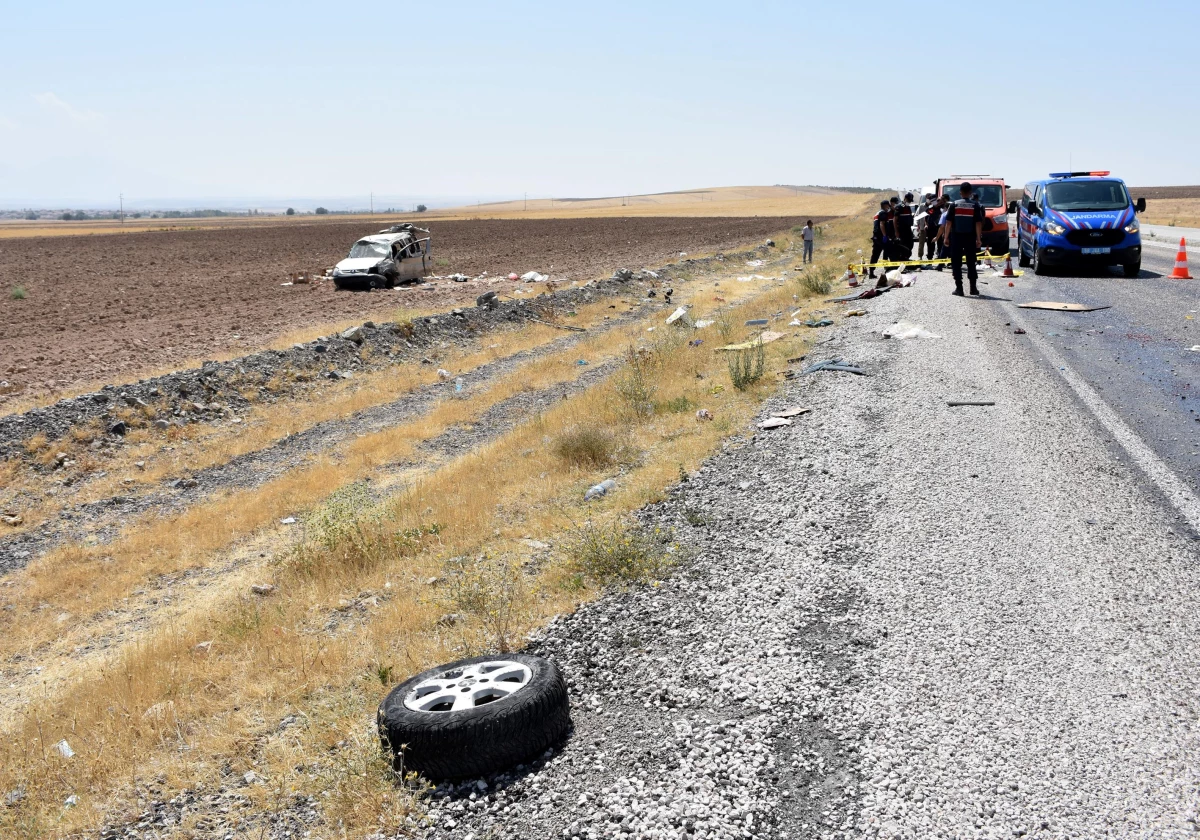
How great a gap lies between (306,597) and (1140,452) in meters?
6.57

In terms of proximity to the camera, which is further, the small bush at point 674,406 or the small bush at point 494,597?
the small bush at point 674,406

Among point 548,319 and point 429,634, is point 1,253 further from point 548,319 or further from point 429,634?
point 429,634

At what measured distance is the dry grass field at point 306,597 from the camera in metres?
4.62

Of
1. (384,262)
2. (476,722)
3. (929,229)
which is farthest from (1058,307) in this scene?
(384,262)

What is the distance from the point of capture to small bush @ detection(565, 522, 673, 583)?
584cm

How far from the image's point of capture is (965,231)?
15523mm

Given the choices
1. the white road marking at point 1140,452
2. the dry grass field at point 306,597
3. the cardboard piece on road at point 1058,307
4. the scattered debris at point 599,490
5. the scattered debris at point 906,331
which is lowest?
the dry grass field at point 306,597

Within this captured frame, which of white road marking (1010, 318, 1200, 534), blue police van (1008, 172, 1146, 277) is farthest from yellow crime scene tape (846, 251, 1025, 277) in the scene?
white road marking (1010, 318, 1200, 534)

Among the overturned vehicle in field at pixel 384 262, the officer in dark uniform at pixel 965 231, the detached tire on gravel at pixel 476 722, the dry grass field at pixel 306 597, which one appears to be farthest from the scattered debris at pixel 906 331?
the overturned vehicle in field at pixel 384 262

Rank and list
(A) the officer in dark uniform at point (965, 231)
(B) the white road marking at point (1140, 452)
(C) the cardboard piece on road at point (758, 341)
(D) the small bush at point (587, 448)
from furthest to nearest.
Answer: (A) the officer in dark uniform at point (965, 231) < (C) the cardboard piece on road at point (758, 341) < (D) the small bush at point (587, 448) < (B) the white road marking at point (1140, 452)

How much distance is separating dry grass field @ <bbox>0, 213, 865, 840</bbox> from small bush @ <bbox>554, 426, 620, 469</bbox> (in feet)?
0.13

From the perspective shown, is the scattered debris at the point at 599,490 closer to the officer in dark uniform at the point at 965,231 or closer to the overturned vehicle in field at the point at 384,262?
the officer in dark uniform at the point at 965,231

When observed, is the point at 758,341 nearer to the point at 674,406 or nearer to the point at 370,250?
the point at 674,406

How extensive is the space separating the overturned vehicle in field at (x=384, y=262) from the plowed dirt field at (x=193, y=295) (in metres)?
1.09
